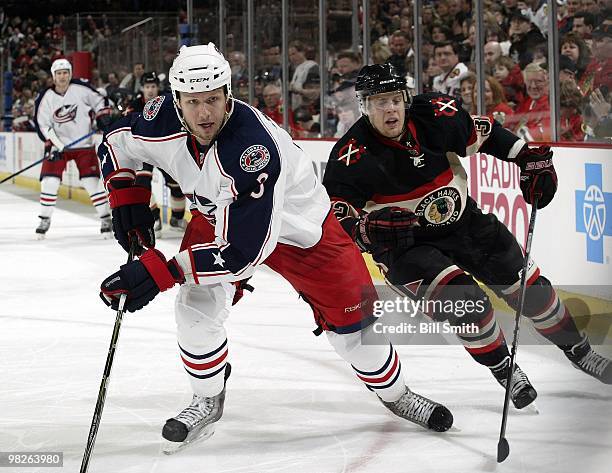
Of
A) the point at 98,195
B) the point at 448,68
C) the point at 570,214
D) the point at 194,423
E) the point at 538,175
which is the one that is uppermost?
the point at 448,68

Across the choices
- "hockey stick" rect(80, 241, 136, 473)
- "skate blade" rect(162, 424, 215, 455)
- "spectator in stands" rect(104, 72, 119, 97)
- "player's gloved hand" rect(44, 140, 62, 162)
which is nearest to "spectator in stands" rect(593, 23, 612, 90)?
"skate blade" rect(162, 424, 215, 455)

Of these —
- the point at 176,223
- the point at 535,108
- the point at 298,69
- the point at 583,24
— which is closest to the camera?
the point at 583,24

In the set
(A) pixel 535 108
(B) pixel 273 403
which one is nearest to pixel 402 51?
(A) pixel 535 108

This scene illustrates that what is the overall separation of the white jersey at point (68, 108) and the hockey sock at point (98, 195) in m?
0.35

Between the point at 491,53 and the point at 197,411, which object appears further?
the point at 491,53

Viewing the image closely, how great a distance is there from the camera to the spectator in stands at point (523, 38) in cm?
457

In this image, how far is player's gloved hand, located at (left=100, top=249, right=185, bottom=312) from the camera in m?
2.30

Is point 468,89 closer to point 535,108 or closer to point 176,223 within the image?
point 535,108

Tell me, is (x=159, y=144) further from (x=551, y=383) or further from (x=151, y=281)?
(x=551, y=383)

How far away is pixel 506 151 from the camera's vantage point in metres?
3.12

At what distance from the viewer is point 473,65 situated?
5117mm

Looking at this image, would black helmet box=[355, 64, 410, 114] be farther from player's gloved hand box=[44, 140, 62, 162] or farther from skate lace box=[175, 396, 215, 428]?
player's gloved hand box=[44, 140, 62, 162]

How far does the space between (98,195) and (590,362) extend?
527cm

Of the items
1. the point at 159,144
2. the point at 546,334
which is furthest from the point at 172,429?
the point at 546,334
